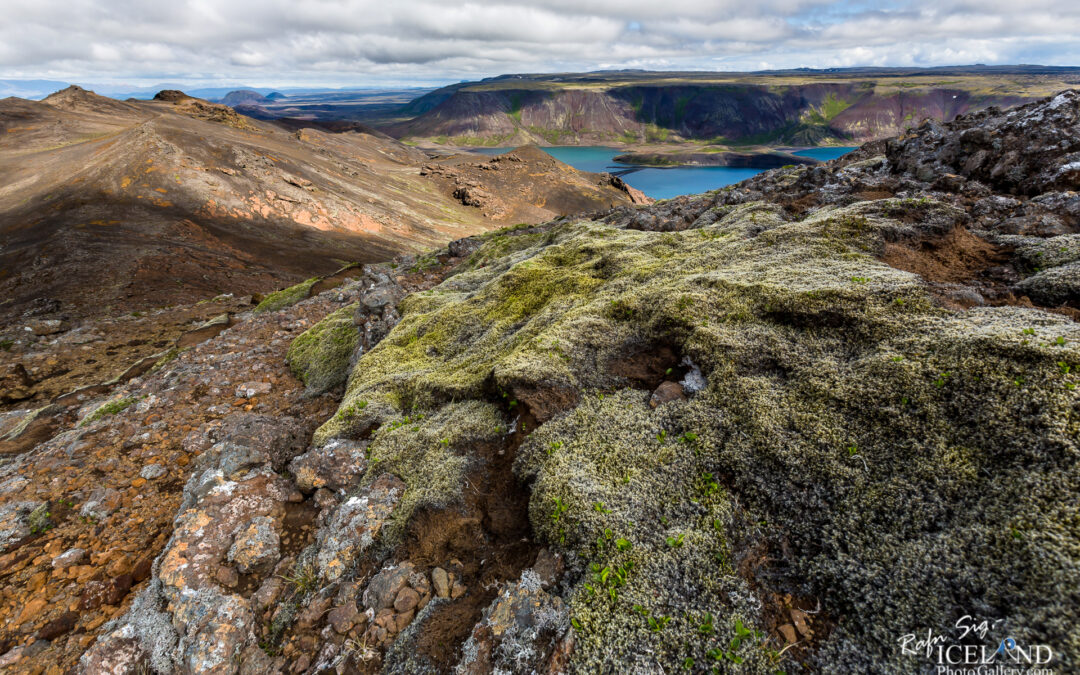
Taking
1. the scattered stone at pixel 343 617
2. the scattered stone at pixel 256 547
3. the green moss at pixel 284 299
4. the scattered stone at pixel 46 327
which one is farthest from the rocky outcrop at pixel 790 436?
the scattered stone at pixel 46 327

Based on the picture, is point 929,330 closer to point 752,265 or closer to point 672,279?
point 752,265

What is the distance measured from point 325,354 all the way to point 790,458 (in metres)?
15.3

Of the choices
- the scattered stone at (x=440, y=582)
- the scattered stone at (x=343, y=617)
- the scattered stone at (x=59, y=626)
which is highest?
the scattered stone at (x=440, y=582)

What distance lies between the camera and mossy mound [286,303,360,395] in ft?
48.1

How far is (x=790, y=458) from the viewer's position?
6316mm

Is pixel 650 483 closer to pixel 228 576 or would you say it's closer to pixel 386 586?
pixel 386 586

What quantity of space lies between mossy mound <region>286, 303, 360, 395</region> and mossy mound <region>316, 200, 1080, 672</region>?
180 inches

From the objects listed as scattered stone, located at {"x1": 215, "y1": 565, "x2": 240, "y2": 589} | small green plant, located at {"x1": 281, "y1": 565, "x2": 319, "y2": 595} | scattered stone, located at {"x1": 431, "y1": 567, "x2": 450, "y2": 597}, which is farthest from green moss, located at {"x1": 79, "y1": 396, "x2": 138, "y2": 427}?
scattered stone, located at {"x1": 431, "y1": 567, "x2": 450, "y2": 597}

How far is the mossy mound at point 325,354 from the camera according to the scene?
14656mm

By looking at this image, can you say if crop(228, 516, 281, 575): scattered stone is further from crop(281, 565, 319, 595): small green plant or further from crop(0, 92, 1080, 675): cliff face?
crop(281, 565, 319, 595): small green plant

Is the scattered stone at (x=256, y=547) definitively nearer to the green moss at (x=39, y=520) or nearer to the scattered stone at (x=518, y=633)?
the scattered stone at (x=518, y=633)

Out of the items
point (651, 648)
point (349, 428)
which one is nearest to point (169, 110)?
point (349, 428)

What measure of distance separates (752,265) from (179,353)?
23552 millimetres

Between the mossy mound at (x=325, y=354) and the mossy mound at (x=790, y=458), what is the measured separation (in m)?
4.57
